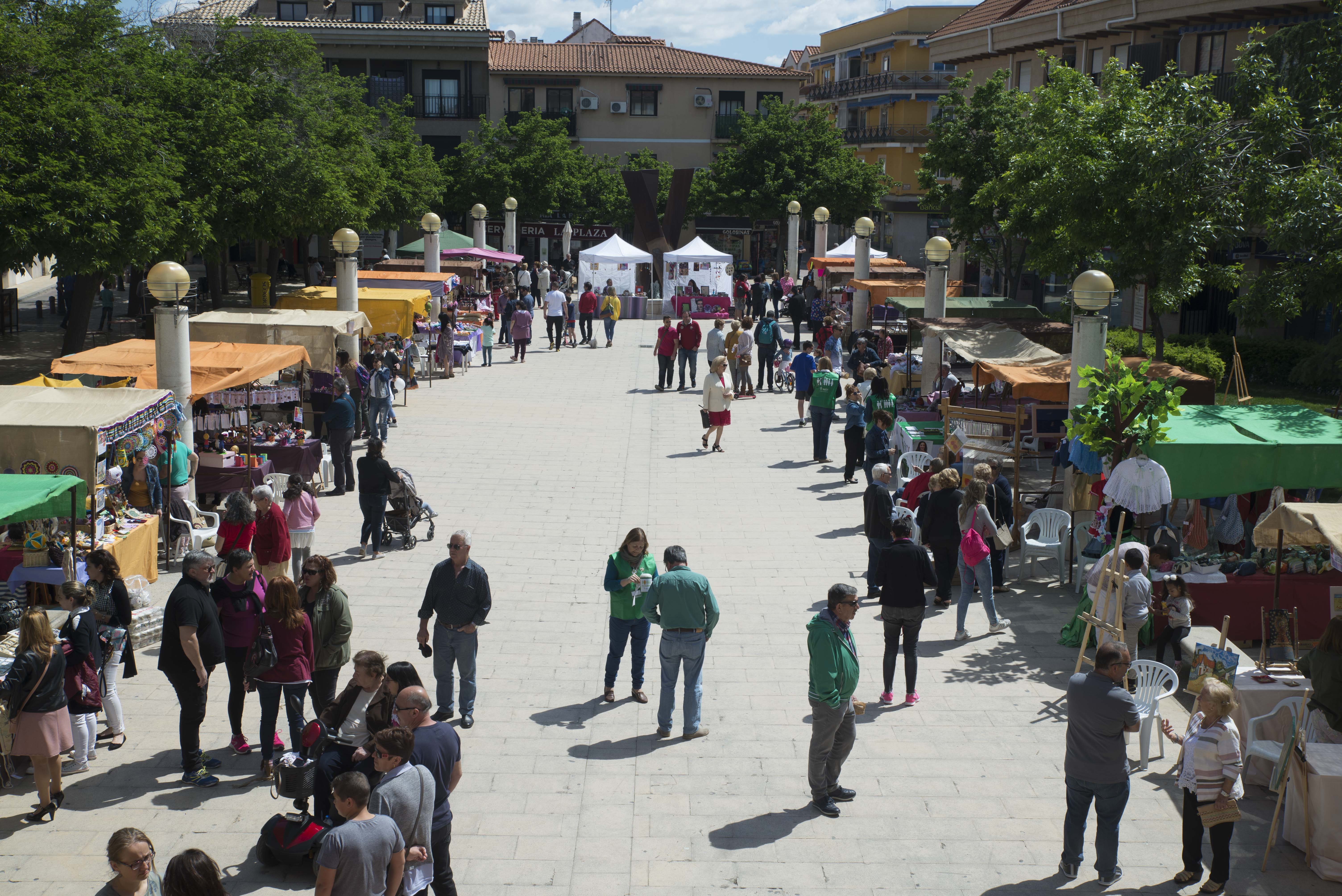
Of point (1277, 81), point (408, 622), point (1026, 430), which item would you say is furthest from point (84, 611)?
point (1277, 81)

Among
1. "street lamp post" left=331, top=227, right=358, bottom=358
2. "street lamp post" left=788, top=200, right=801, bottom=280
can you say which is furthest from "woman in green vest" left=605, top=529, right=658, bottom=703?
"street lamp post" left=788, top=200, right=801, bottom=280

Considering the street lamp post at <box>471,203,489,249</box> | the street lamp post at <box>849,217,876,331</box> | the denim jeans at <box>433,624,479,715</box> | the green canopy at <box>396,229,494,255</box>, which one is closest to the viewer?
the denim jeans at <box>433,624,479,715</box>

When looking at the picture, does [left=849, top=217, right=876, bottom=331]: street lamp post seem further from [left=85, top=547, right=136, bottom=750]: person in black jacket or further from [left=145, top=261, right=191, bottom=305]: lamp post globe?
[left=85, top=547, right=136, bottom=750]: person in black jacket

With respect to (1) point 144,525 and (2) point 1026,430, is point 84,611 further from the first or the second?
(2) point 1026,430

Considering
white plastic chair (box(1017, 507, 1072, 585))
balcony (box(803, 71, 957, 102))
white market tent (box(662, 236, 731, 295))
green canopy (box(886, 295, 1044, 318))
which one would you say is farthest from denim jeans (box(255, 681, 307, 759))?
balcony (box(803, 71, 957, 102))

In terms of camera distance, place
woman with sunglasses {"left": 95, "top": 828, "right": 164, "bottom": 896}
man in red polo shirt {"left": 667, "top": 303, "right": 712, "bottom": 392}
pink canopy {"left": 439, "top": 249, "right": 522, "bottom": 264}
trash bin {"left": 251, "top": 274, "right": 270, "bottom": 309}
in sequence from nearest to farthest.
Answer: woman with sunglasses {"left": 95, "top": 828, "right": 164, "bottom": 896} → man in red polo shirt {"left": 667, "top": 303, "right": 712, "bottom": 392} → trash bin {"left": 251, "top": 274, "right": 270, "bottom": 309} → pink canopy {"left": 439, "top": 249, "right": 522, "bottom": 264}

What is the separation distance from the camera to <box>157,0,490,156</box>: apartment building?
179 ft

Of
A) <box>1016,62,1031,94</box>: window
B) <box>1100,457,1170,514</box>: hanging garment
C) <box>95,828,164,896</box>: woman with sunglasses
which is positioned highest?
<box>1016,62,1031,94</box>: window

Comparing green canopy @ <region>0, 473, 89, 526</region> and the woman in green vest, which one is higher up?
green canopy @ <region>0, 473, 89, 526</region>

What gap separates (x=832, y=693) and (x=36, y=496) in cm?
570

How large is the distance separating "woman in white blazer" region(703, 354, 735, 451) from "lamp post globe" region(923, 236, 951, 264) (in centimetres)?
452

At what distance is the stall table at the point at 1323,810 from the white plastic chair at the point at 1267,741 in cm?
55

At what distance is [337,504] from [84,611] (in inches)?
301

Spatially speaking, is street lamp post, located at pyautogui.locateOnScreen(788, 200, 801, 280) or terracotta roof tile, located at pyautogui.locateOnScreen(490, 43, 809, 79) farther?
terracotta roof tile, located at pyautogui.locateOnScreen(490, 43, 809, 79)
